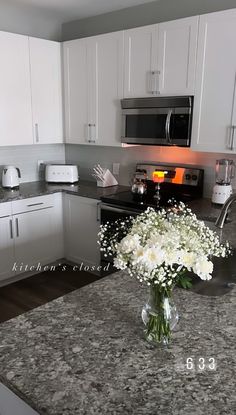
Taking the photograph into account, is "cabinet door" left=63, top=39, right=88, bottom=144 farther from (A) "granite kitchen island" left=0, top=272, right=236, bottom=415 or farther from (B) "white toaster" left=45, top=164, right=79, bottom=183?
(A) "granite kitchen island" left=0, top=272, right=236, bottom=415

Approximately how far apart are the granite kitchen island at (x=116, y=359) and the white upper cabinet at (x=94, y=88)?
234 centimetres

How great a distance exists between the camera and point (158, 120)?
3037 mm

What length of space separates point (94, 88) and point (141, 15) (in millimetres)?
795

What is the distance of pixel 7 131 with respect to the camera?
3.46m

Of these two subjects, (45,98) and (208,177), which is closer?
(208,177)

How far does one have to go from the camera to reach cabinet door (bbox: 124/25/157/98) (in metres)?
3.02

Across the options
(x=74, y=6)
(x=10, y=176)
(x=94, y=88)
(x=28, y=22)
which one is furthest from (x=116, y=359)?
(x=28, y=22)

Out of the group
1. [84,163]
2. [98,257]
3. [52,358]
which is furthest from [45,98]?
[52,358]

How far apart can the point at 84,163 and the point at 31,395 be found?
344cm

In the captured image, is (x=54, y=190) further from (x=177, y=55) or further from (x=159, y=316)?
(x=159, y=316)

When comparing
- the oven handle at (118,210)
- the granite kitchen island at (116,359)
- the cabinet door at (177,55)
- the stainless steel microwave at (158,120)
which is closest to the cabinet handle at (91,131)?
the stainless steel microwave at (158,120)

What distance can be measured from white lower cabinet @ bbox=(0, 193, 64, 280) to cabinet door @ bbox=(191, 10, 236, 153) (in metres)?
1.64

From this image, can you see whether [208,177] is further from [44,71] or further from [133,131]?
[44,71]

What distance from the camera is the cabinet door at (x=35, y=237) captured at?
3402 millimetres
